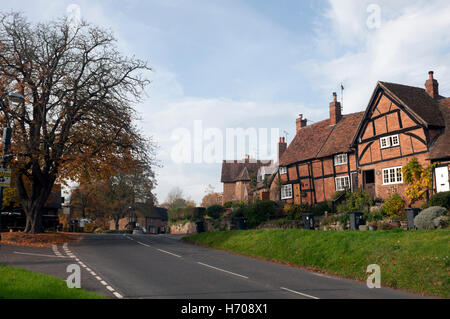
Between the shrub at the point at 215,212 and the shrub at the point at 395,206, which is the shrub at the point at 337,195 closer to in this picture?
the shrub at the point at 395,206

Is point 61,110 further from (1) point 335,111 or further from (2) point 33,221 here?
(1) point 335,111

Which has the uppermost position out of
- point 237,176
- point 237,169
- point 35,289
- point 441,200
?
point 237,169

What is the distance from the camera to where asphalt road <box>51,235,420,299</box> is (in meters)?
11.9

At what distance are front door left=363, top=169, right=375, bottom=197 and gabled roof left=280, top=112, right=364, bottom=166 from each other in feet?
9.35

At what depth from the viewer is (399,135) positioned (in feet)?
104

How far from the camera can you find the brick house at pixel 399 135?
29234 millimetres

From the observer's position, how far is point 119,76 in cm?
3041

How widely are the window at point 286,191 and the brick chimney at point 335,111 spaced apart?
Result: 830 centimetres

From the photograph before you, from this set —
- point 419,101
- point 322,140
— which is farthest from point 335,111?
point 419,101

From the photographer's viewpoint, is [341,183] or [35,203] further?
[341,183]

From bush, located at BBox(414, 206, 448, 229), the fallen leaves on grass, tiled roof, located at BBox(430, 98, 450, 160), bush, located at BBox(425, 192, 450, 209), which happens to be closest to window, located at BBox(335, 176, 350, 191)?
tiled roof, located at BBox(430, 98, 450, 160)

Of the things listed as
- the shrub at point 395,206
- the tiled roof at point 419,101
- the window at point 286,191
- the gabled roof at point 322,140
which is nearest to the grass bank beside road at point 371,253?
the shrub at point 395,206

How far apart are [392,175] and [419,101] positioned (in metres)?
6.20
